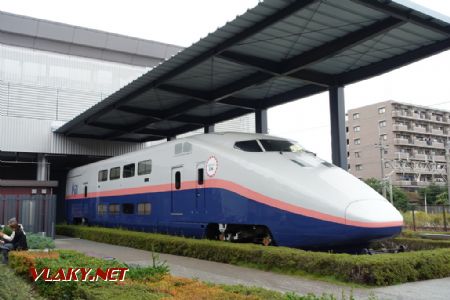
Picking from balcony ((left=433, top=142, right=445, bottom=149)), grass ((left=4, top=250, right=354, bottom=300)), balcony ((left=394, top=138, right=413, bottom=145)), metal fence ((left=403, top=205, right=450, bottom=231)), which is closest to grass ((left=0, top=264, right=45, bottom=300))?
grass ((left=4, top=250, right=354, bottom=300))

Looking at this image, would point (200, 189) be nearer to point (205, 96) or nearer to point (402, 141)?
point (205, 96)

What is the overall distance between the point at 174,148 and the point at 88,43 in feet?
82.9

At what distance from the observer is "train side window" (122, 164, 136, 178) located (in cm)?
1948

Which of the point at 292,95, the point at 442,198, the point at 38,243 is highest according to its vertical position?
the point at 292,95

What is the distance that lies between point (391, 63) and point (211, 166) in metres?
7.51

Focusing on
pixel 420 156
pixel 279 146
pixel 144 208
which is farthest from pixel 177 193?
pixel 420 156

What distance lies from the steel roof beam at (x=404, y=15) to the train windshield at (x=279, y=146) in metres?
4.61

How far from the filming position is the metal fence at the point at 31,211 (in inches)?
789

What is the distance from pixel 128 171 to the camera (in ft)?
65.3

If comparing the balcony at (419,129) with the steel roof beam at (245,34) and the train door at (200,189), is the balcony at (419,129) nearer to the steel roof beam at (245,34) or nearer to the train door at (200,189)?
the steel roof beam at (245,34)

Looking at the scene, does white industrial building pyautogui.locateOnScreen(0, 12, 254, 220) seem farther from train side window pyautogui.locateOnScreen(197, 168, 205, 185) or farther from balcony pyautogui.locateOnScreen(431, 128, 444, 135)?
balcony pyautogui.locateOnScreen(431, 128, 444, 135)

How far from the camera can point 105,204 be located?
72.6ft

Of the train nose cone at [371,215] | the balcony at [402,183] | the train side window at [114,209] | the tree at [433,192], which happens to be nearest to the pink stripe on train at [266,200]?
the train nose cone at [371,215]

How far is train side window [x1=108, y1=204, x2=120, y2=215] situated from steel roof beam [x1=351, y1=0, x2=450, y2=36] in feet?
43.9
